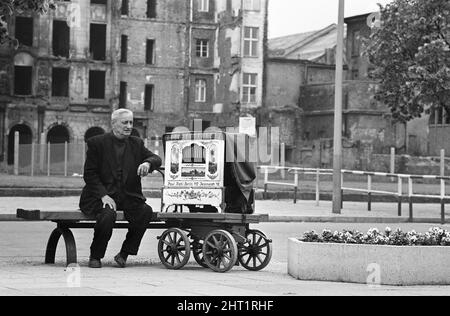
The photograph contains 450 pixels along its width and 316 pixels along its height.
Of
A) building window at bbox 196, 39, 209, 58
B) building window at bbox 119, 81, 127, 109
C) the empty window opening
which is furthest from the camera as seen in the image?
building window at bbox 196, 39, 209, 58

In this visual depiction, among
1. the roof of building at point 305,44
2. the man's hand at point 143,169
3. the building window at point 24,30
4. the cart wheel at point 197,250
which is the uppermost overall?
the roof of building at point 305,44

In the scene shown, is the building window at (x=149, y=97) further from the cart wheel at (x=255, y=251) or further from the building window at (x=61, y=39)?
the cart wheel at (x=255, y=251)

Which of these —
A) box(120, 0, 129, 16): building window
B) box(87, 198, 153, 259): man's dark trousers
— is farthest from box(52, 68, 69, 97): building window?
box(87, 198, 153, 259): man's dark trousers

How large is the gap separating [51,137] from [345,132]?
66.8 ft

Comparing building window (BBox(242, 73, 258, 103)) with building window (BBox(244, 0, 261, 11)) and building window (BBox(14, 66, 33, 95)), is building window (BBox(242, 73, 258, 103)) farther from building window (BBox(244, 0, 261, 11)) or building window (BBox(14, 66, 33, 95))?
building window (BBox(14, 66, 33, 95))

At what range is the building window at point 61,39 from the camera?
78188mm

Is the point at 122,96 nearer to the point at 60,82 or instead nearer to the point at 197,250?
the point at 60,82

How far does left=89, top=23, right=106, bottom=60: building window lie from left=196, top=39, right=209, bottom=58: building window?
7.15 metres

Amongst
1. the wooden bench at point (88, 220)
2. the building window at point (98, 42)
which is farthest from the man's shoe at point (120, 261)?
the building window at point (98, 42)

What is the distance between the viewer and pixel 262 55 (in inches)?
3113

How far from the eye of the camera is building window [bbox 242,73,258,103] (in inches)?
3098

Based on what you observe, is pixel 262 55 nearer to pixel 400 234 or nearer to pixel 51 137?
pixel 51 137

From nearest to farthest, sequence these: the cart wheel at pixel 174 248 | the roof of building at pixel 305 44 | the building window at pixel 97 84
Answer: the cart wheel at pixel 174 248
the building window at pixel 97 84
the roof of building at pixel 305 44

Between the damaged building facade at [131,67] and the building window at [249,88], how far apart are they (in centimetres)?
7
